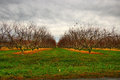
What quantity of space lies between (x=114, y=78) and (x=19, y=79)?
648 cm

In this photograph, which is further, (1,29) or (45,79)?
(1,29)

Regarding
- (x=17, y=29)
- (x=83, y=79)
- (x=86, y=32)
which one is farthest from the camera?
(x=86, y=32)

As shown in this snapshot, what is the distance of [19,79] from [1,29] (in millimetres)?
42832

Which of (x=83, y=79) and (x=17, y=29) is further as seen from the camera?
(x=17, y=29)

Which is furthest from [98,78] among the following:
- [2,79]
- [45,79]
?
[2,79]

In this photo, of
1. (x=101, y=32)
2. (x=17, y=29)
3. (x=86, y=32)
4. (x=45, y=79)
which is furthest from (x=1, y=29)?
(x=45, y=79)

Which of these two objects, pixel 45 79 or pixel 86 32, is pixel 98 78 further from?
pixel 86 32

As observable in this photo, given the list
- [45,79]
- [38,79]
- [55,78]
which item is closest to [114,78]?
[55,78]

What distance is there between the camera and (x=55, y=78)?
735 cm

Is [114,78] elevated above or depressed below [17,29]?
below

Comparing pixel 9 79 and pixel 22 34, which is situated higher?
pixel 22 34

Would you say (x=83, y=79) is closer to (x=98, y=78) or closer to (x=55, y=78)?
(x=98, y=78)

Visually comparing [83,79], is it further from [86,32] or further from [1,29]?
[1,29]

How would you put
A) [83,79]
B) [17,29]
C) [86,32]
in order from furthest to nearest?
1. [86,32]
2. [17,29]
3. [83,79]
